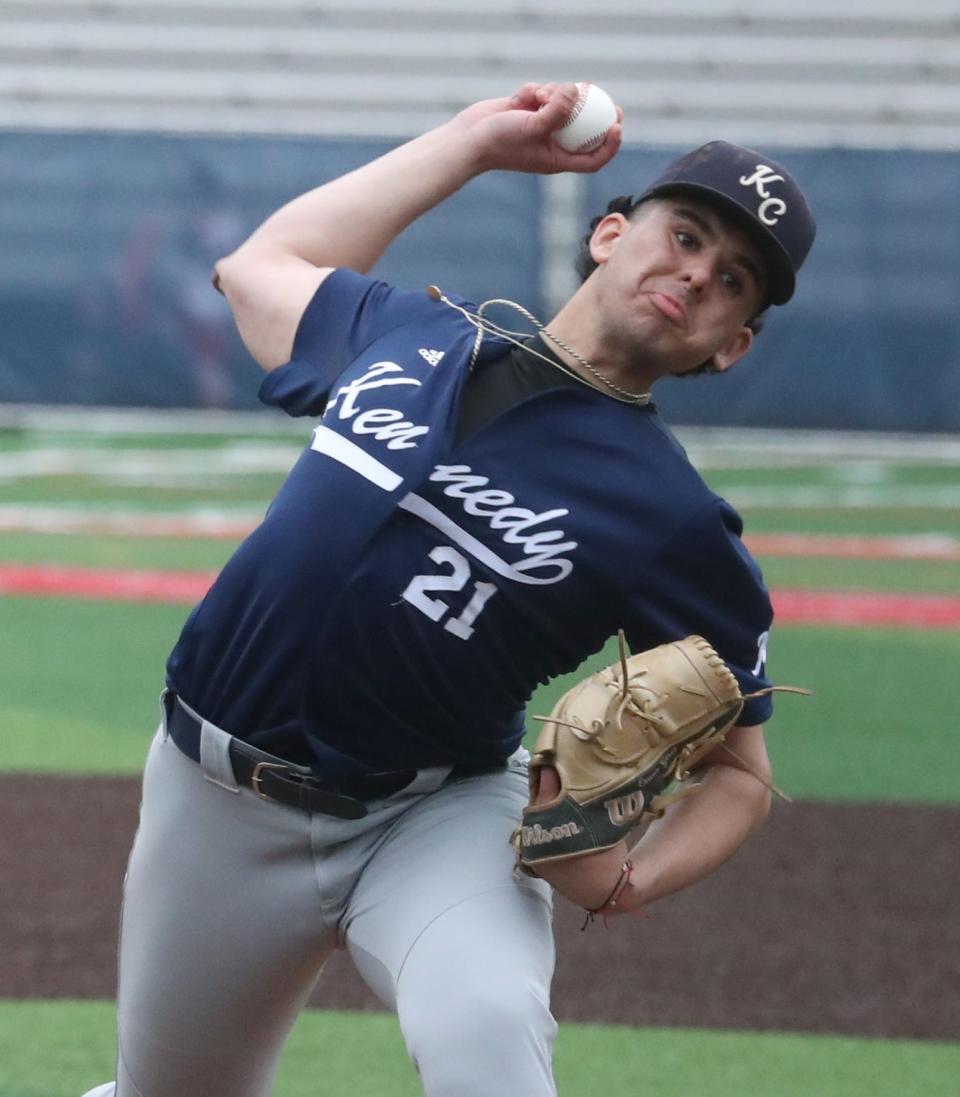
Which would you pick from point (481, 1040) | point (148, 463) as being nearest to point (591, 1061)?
point (481, 1040)

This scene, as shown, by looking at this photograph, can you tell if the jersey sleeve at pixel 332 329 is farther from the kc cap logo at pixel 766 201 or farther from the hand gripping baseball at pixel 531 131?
the kc cap logo at pixel 766 201

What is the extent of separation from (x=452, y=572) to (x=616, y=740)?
408 millimetres

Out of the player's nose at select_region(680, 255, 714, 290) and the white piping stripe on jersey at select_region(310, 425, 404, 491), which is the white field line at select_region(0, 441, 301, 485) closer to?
the white piping stripe on jersey at select_region(310, 425, 404, 491)

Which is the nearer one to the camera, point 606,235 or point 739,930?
point 606,235

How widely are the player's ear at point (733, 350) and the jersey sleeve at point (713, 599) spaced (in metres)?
0.34

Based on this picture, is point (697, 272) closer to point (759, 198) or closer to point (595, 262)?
point (759, 198)

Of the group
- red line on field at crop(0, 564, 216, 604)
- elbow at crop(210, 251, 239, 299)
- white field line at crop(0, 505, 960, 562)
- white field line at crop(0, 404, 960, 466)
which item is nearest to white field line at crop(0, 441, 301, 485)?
white field line at crop(0, 404, 960, 466)

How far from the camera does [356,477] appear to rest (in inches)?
126

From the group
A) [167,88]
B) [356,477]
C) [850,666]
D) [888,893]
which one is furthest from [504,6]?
[356,477]

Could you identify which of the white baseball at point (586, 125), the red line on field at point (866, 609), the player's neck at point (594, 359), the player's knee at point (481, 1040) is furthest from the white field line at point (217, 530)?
the player's knee at point (481, 1040)

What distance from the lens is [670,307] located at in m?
3.16

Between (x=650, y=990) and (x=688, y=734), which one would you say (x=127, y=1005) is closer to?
(x=688, y=734)

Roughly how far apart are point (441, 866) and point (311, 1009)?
2.16m

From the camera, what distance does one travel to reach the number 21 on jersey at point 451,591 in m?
3.13
